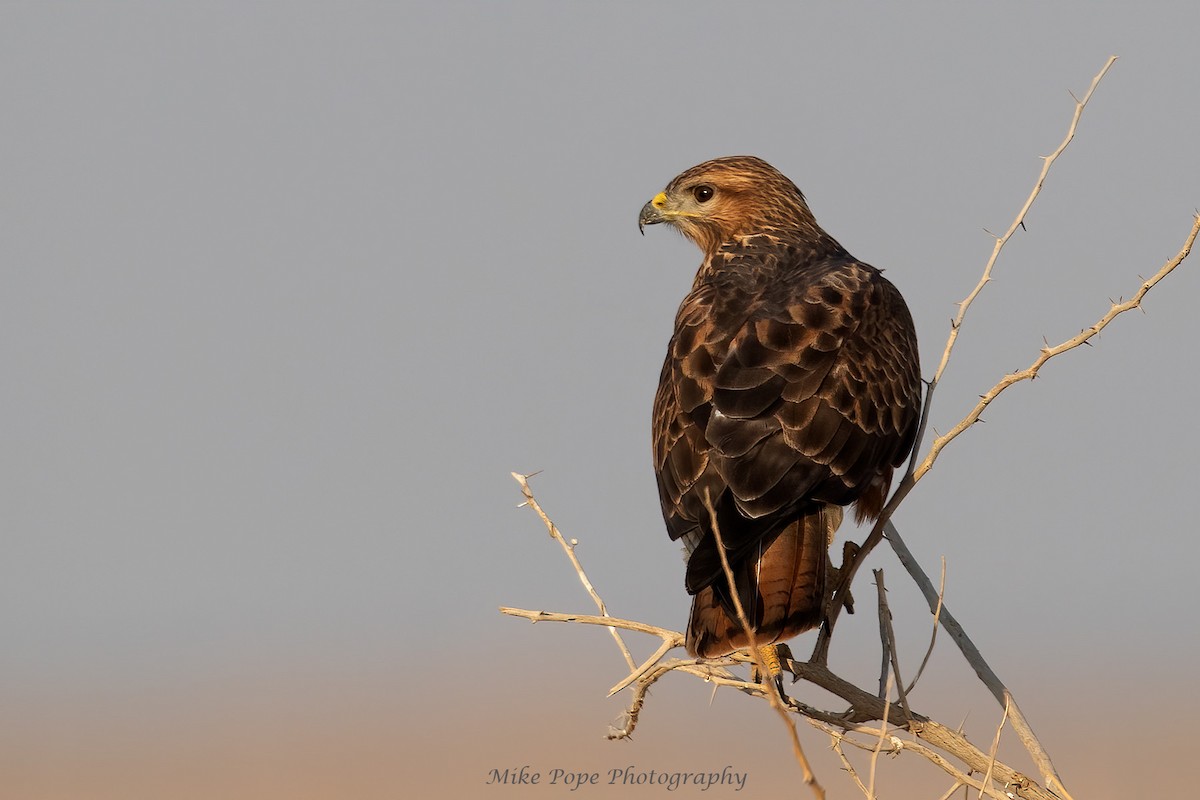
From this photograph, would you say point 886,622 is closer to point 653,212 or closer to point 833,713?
point 833,713

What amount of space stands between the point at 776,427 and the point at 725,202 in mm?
2473

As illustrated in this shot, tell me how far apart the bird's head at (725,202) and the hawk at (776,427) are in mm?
997

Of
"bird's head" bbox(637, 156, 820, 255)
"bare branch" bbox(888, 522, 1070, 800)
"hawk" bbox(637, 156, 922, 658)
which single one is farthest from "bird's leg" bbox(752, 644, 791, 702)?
"bird's head" bbox(637, 156, 820, 255)

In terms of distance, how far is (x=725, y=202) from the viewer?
660cm

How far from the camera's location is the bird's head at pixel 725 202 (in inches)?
257

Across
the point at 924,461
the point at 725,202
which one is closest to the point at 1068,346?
the point at 924,461

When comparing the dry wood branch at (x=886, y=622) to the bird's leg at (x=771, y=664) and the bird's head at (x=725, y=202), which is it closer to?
the bird's leg at (x=771, y=664)

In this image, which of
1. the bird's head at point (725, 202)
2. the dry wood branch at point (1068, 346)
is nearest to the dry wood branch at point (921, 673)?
the dry wood branch at point (1068, 346)

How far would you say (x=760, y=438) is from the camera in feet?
14.1

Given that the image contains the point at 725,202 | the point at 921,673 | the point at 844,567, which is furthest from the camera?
the point at 725,202

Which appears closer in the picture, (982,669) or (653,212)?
(982,669)

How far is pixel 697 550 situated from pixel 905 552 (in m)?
0.85

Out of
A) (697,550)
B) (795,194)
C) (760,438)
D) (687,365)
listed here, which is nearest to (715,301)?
(687,365)

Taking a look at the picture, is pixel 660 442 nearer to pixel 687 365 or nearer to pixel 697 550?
pixel 687 365
